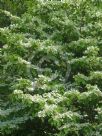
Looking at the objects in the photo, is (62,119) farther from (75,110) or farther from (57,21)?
(57,21)

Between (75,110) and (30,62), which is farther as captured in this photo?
(30,62)

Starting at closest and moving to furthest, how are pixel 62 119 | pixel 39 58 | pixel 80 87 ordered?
pixel 62 119, pixel 80 87, pixel 39 58

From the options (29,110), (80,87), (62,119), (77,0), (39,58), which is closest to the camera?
(62,119)

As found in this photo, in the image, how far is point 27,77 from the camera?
738cm

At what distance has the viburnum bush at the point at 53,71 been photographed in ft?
21.0

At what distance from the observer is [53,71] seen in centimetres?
786

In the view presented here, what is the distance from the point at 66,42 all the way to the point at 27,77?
1.38 meters

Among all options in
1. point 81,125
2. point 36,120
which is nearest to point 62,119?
point 81,125

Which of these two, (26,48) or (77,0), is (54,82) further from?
(77,0)

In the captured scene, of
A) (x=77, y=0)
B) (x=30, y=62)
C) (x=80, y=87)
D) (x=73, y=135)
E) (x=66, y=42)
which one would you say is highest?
(x=77, y=0)

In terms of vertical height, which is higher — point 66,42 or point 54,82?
point 66,42

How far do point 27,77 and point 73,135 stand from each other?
1492 mm

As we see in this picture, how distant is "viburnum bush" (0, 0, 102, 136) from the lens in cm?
640

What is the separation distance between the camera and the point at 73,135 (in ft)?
21.4
